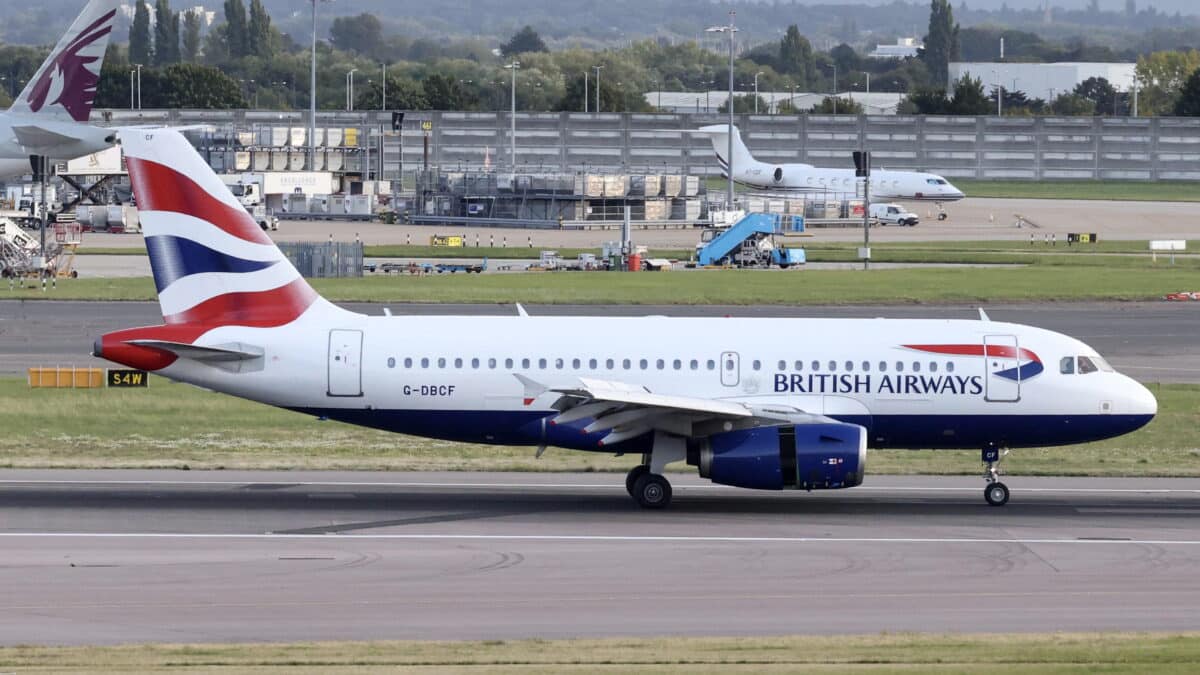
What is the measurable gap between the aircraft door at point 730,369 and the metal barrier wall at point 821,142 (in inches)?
5238

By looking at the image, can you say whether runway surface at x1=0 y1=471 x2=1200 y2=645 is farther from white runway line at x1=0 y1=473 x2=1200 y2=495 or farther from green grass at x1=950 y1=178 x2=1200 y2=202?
green grass at x1=950 y1=178 x2=1200 y2=202

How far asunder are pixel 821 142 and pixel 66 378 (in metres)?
131

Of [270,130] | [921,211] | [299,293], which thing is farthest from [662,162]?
[299,293]

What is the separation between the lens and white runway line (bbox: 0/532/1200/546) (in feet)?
90.0

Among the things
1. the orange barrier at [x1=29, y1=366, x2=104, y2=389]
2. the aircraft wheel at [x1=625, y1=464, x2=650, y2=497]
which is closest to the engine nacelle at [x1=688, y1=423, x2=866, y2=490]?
the aircraft wheel at [x1=625, y1=464, x2=650, y2=497]

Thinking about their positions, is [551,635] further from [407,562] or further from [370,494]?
[370,494]

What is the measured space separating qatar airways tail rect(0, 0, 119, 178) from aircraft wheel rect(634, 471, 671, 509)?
51538mm

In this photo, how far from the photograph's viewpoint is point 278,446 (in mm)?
38562

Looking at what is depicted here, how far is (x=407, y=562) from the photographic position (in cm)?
2566

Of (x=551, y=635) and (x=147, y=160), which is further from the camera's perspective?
(x=147, y=160)

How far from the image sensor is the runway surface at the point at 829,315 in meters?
52.6

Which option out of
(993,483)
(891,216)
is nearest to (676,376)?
(993,483)

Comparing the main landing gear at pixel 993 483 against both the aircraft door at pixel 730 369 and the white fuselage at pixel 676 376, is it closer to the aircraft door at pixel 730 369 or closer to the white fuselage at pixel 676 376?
the white fuselage at pixel 676 376

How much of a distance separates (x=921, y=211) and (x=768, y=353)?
374 ft
